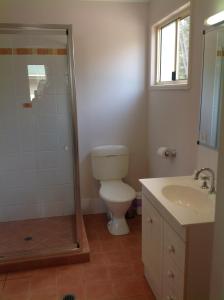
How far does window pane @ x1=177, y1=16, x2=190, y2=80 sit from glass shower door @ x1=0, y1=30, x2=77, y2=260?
1.13 m

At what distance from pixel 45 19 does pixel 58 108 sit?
0.97 m

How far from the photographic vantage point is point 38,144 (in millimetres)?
3146

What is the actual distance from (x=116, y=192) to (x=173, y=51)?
159 centimetres

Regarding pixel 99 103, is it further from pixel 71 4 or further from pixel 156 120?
pixel 71 4

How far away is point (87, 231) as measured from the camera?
3.14 m

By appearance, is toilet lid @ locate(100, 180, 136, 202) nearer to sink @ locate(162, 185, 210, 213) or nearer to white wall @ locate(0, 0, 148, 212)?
white wall @ locate(0, 0, 148, 212)

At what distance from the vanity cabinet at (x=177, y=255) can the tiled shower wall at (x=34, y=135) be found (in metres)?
1.51

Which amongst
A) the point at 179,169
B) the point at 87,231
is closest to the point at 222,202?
the point at 179,169

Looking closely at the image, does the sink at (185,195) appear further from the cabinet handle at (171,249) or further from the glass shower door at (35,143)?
the glass shower door at (35,143)

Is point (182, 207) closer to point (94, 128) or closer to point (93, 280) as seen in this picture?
point (93, 280)

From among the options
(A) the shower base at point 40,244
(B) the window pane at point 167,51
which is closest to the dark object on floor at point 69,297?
(A) the shower base at point 40,244

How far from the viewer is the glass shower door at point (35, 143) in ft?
9.37

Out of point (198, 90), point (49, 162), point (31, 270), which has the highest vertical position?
point (198, 90)

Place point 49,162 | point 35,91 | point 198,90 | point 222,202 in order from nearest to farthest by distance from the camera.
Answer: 1. point 222,202
2. point 198,90
3. point 35,91
4. point 49,162
